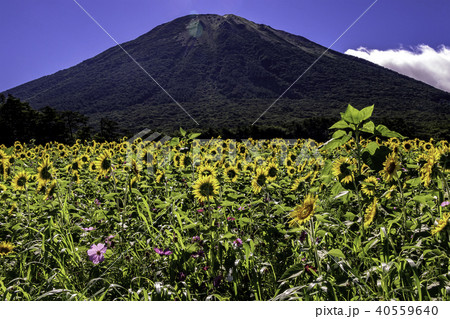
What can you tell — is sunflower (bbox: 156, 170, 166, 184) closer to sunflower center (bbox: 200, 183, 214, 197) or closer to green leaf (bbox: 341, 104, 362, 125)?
sunflower center (bbox: 200, 183, 214, 197)

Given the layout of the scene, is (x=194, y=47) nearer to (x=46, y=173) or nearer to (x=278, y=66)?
(x=278, y=66)

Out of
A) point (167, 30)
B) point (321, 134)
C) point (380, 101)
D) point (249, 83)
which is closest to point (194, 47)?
point (167, 30)

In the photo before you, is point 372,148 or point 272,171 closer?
point 372,148

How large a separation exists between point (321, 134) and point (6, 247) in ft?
88.0

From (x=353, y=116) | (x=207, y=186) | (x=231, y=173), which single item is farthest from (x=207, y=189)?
(x=231, y=173)

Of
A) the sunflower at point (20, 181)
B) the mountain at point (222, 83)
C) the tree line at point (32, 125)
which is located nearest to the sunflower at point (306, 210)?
the sunflower at point (20, 181)

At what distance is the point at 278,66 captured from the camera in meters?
145

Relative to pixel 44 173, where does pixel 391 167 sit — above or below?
below

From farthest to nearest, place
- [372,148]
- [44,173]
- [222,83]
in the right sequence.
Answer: [222,83]
[44,173]
[372,148]

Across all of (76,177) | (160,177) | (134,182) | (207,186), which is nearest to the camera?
(207,186)

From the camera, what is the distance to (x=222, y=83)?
132 m

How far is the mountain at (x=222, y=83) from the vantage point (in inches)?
3629

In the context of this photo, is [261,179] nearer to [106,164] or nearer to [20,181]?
[106,164]

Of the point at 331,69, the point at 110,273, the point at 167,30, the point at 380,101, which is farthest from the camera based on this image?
the point at 167,30
